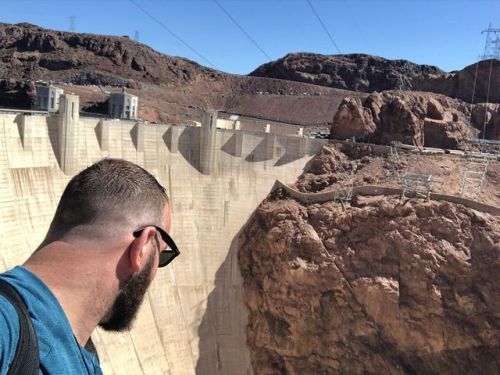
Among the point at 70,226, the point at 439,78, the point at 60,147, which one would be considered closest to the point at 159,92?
the point at 439,78

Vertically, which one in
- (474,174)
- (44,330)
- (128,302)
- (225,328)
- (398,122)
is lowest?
(225,328)

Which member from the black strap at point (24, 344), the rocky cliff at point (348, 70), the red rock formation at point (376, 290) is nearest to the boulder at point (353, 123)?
the red rock formation at point (376, 290)

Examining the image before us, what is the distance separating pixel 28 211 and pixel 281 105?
59871 millimetres

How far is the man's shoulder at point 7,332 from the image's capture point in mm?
1556

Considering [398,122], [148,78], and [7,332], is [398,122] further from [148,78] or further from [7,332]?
[148,78]

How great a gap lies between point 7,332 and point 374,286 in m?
22.4

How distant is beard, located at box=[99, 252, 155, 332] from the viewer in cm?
236

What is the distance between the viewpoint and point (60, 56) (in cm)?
7119

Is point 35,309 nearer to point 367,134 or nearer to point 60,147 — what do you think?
point 60,147

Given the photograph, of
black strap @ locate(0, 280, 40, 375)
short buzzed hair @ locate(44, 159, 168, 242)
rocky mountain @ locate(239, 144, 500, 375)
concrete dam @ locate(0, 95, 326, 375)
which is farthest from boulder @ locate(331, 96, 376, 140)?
black strap @ locate(0, 280, 40, 375)

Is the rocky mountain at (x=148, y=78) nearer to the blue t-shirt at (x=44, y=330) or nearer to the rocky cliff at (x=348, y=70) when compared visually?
the rocky cliff at (x=348, y=70)

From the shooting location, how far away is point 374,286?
73.9ft

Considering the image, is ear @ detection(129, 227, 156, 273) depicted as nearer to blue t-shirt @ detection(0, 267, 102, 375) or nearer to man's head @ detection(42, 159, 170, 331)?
man's head @ detection(42, 159, 170, 331)

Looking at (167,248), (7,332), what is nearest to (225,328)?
(167,248)
